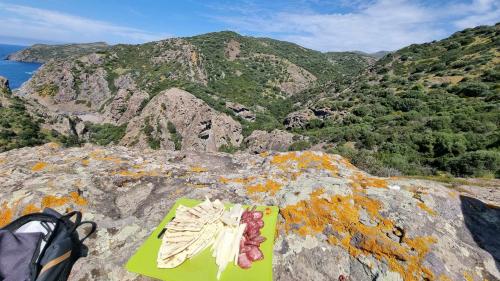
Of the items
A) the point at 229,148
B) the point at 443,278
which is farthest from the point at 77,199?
the point at 229,148

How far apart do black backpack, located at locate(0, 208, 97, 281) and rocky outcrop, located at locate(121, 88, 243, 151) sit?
3497 cm

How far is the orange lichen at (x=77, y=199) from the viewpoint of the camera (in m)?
3.91

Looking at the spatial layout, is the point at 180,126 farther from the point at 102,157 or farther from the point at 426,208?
the point at 426,208

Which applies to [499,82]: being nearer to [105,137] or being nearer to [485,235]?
[485,235]

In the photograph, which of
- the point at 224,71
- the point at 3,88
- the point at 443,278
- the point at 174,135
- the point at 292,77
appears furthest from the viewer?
the point at 292,77

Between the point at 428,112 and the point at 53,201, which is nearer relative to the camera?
the point at 53,201

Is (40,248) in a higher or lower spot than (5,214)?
higher

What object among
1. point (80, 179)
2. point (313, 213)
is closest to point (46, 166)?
point (80, 179)

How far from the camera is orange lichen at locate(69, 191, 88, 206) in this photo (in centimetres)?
391

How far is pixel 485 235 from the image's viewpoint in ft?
10.9

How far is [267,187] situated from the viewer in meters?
4.53

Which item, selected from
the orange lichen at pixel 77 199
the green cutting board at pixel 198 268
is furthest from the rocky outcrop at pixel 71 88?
the green cutting board at pixel 198 268

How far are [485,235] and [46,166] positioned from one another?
24.2ft

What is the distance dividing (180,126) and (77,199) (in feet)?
127
